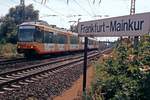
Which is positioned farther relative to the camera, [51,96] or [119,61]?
[51,96]

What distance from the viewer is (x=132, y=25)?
639 cm

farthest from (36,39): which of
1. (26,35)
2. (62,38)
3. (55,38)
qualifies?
(62,38)

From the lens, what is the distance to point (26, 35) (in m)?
31.2

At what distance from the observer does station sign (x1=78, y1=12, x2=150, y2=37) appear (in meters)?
6.02

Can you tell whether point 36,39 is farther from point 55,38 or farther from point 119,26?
point 119,26

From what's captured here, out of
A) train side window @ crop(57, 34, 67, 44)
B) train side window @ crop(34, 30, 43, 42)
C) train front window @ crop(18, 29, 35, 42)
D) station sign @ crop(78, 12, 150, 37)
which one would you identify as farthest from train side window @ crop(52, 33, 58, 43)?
station sign @ crop(78, 12, 150, 37)

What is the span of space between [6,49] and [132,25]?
1398 inches

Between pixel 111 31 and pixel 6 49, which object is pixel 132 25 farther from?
pixel 6 49

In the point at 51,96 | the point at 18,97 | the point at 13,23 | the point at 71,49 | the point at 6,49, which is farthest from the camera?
the point at 13,23

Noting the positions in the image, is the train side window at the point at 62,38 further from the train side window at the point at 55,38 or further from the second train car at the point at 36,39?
the second train car at the point at 36,39

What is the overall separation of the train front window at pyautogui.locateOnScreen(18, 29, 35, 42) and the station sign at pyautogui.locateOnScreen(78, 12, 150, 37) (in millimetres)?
22367

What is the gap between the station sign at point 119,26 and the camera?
19.7 feet

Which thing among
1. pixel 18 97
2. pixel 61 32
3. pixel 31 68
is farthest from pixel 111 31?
pixel 61 32

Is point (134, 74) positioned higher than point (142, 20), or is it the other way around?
point (142, 20)
